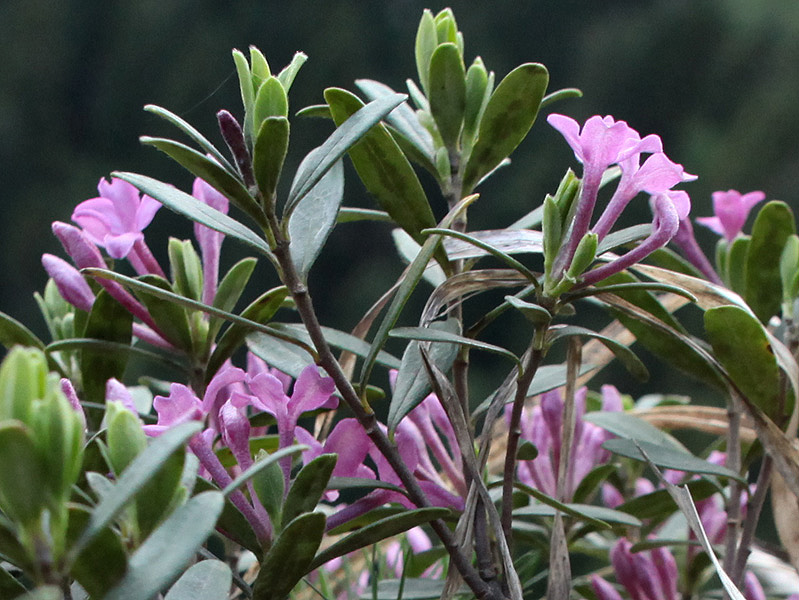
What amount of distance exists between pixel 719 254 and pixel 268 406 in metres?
0.30

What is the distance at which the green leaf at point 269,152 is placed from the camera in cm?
27

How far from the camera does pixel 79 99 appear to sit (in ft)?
14.1

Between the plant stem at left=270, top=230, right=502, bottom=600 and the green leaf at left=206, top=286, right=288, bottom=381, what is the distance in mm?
51

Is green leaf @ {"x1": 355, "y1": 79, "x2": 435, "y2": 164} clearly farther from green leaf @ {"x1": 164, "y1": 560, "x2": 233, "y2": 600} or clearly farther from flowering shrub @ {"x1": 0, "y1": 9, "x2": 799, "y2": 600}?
green leaf @ {"x1": 164, "y1": 560, "x2": 233, "y2": 600}

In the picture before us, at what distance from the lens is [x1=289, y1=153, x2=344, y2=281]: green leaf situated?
1.07 feet

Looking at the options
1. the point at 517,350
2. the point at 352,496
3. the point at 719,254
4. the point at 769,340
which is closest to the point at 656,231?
the point at 769,340

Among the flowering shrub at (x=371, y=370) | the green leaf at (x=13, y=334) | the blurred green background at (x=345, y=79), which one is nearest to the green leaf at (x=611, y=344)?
the flowering shrub at (x=371, y=370)

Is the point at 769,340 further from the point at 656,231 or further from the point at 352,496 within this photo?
the point at 352,496

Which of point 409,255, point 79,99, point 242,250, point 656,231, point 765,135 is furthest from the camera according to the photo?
point 79,99

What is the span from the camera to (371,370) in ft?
1.20

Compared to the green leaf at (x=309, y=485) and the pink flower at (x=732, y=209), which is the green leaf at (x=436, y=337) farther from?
the pink flower at (x=732, y=209)

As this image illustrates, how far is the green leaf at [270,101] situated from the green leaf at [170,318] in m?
0.11

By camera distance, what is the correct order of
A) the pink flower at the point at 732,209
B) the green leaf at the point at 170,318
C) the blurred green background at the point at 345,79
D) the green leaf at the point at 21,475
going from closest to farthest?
1. the green leaf at the point at 21,475
2. the green leaf at the point at 170,318
3. the pink flower at the point at 732,209
4. the blurred green background at the point at 345,79

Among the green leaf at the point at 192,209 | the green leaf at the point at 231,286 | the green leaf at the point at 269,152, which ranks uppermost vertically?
the green leaf at the point at 269,152
